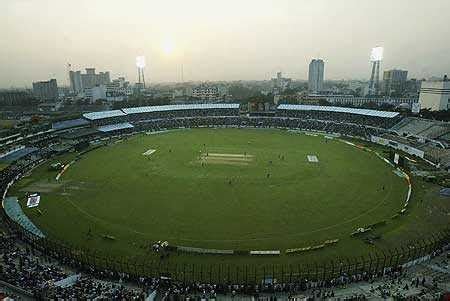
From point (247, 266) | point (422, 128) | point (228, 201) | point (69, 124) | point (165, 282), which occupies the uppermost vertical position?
point (69, 124)

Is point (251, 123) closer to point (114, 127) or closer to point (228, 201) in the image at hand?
point (114, 127)

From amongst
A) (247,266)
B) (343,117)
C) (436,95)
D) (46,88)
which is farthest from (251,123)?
(46,88)

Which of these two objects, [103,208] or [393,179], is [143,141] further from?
[393,179]

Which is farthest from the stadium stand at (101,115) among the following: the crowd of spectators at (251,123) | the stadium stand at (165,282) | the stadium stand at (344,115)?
the stadium stand at (165,282)

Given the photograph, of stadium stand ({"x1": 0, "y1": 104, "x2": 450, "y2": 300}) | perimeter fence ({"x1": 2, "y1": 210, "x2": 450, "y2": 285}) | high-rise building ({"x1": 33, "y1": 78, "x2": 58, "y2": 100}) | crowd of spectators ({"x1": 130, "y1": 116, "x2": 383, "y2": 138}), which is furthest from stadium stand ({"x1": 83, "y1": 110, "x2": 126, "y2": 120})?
high-rise building ({"x1": 33, "y1": 78, "x2": 58, "y2": 100})

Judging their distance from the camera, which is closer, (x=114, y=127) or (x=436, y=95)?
(x=114, y=127)

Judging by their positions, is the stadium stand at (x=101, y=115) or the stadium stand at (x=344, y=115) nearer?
the stadium stand at (x=344, y=115)

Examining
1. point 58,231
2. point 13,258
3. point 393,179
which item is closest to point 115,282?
point 13,258

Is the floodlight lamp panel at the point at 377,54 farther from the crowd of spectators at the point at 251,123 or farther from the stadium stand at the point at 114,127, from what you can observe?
the stadium stand at the point at 114,127
